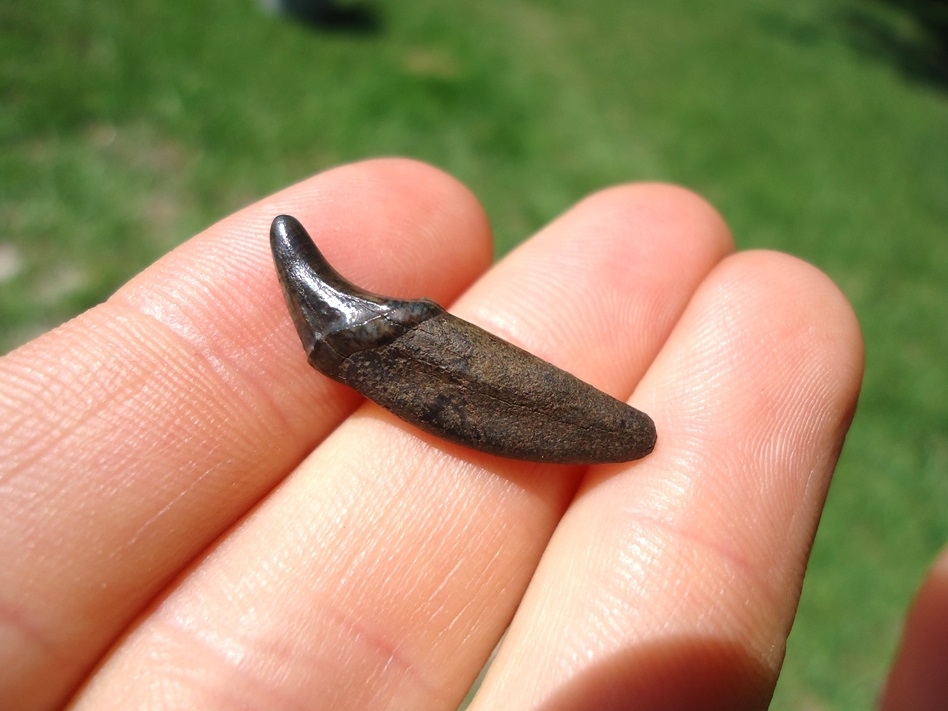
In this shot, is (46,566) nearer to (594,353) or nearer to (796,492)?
(594,353)

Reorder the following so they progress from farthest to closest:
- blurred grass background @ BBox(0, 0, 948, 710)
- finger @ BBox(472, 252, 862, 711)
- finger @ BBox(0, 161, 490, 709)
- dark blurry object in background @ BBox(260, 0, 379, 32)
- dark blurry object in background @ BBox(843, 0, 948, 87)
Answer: dark blurry object in background @ BBox(843, 0, 948, 87) < dark blurry object in background @ BBox(260, 0, 379, 32) < blurred grass background @ BBox(0, 0, 948, 710) < finger @ BBox(472, 252, 862, 711) < finger @ BBox(0, 161, 490, 709)

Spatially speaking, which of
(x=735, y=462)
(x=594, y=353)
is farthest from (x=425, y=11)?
(x=735, y=462)

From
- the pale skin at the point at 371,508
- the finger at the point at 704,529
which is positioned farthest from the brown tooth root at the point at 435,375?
the finger at the point at 704,529

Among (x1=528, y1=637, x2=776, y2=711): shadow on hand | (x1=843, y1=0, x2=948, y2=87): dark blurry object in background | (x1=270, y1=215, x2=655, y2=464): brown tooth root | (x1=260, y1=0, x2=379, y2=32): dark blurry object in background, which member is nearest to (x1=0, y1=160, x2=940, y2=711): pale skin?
(x1=528, y1=637, x2=776, y2=711): shadow on hand

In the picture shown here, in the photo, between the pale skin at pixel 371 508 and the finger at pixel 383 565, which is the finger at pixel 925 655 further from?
the finger at pixel 383 565

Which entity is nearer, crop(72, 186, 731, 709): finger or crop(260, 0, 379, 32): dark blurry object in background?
crop(72, 186, 731, 709): finger

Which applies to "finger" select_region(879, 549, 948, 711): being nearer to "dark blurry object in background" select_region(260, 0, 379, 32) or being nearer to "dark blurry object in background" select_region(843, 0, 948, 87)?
"dark blurry object in background" select_region(260, 0, 379, 32)
